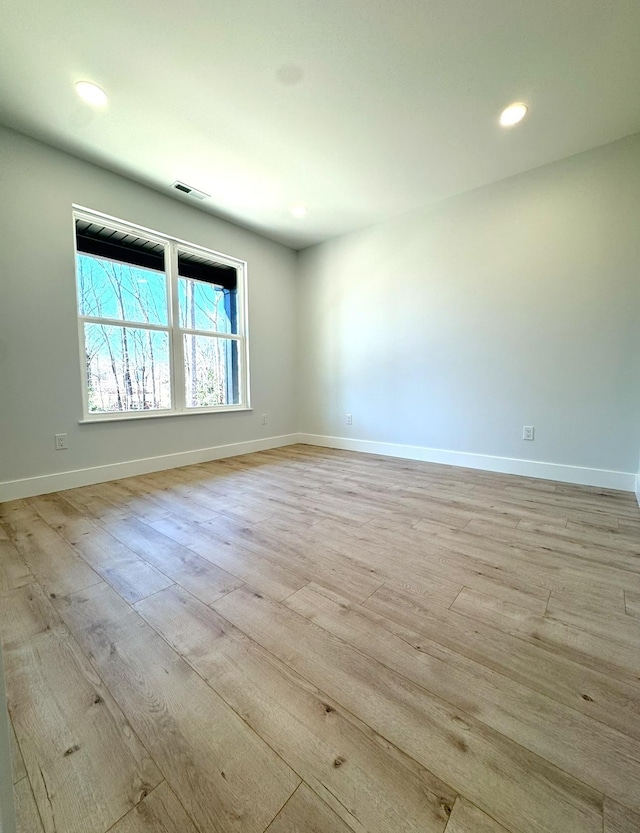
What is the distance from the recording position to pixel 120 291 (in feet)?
9.78

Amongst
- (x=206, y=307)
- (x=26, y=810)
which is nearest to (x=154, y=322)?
(x=206, y=307)

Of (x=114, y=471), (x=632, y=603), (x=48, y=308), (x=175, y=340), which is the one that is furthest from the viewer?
(x=175, y=340)

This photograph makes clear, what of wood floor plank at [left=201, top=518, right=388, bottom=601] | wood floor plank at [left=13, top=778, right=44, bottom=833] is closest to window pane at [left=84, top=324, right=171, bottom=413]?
wood floor plank at [left=201, top=518, right=388, bottom=601]

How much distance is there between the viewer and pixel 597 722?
2.69 ft

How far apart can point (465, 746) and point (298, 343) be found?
4.32 m

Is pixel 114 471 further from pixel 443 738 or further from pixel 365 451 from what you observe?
pixel 443 738

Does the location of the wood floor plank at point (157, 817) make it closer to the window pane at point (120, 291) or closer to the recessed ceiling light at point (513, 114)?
the window pane at point (120, 291)

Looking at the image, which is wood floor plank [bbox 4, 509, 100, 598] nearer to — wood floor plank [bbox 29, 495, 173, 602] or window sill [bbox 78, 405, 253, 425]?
wood floor plank [bbox 29, 495, 173, 602]

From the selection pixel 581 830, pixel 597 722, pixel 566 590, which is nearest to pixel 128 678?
pixel 581 830

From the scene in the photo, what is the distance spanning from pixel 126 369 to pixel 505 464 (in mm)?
3673

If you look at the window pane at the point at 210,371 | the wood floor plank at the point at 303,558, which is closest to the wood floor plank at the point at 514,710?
the wood floor plank at the point at 303,558

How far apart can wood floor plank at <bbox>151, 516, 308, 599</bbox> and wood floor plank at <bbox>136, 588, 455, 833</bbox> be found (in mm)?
271

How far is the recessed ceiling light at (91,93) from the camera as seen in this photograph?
1967 millimetres

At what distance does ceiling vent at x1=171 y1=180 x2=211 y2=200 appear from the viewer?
9.69 ft
